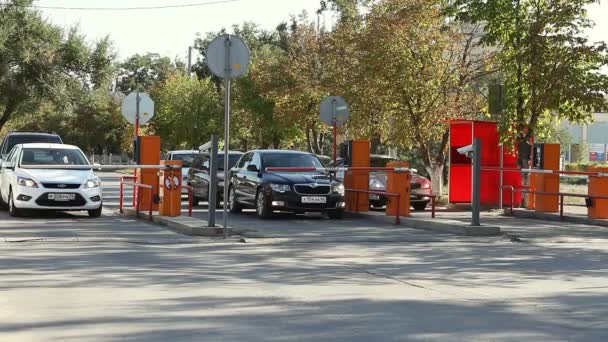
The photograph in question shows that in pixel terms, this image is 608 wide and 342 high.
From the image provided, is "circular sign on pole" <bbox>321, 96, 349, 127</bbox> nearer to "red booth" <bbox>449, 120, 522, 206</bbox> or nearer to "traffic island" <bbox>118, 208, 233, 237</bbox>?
"red booth" <bbox>449, 120, 522, 206</bbox>

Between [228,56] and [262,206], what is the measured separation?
5.67 meters

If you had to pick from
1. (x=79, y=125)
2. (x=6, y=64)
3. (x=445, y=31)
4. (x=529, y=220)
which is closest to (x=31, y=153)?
(x=529, y=220)

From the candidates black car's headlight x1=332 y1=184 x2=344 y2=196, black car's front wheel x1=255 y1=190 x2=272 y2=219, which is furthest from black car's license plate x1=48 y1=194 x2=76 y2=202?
black car's headlight x1=332 y1=184 x2=344 y2=196

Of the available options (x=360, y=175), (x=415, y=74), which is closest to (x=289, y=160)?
(x=360, y=175)

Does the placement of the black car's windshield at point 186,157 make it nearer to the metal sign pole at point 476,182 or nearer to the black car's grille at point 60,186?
the black car's grille at point 60,186

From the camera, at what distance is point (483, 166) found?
24.4 m

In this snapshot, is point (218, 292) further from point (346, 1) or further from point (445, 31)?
point (346, 1)

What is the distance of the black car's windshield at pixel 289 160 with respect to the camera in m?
21.4

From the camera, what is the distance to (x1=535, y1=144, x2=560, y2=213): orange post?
858 inches

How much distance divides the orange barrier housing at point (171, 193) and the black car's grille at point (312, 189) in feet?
8.34

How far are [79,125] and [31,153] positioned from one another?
67380 mm

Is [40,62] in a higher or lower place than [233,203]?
higher

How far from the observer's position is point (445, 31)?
31359mm

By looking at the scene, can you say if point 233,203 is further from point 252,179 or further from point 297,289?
point 297,289
